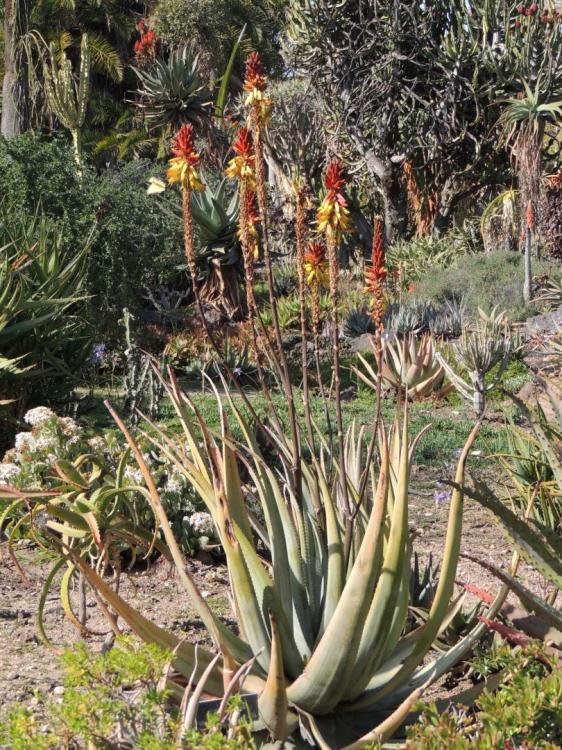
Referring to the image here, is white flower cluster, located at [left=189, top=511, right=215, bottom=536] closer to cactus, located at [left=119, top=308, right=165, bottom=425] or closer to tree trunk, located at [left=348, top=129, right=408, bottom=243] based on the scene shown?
cactus, located at [left=119, top=308, right=165, bottom=425]

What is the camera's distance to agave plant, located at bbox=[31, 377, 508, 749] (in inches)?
88.7

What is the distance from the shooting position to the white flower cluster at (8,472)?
466 centimetres

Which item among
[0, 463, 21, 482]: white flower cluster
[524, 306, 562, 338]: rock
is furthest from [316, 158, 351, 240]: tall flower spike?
[524, 306, 562, 338]: rock

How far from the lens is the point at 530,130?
16.3 m

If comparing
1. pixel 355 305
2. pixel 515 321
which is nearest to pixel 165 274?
pixel 355 305

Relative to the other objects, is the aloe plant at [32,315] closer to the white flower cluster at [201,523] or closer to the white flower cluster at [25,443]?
the white flower cluster at [25,443]

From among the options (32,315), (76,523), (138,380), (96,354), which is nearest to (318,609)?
(76,523)

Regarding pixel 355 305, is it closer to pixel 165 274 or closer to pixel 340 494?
pixel 165 274

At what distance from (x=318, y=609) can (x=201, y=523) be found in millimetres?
2011

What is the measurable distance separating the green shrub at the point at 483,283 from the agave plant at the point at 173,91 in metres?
5.50

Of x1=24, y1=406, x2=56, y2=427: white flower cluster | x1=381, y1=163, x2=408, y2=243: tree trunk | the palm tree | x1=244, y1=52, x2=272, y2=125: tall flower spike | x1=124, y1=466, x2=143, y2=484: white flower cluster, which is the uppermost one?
the palm tree

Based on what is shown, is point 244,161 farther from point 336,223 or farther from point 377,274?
point 377,274

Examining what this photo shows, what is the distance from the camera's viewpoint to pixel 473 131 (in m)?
18.9

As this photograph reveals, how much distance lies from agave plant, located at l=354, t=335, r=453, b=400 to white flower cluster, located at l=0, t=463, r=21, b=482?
4.93m
